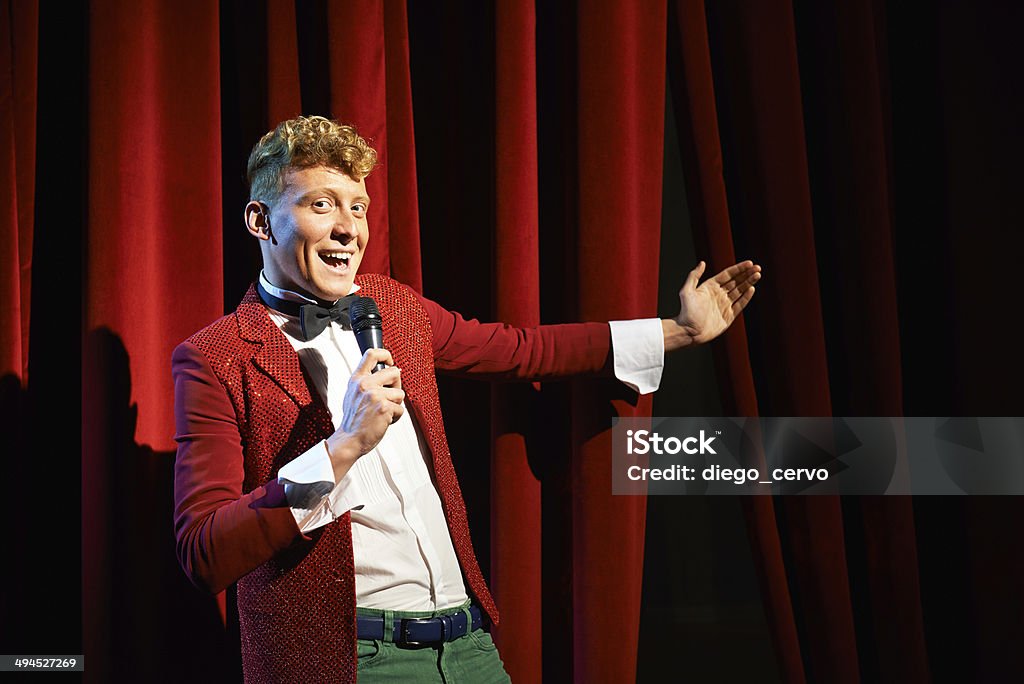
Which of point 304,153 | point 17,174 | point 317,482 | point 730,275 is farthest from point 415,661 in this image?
point 17,174

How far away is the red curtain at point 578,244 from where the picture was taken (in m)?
1.90

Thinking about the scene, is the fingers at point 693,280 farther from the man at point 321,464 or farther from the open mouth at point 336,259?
the open mouth at point 336,259

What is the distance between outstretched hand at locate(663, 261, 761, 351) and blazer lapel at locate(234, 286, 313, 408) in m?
0.75

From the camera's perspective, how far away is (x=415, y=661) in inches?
59.9

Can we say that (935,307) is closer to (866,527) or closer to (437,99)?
(866,527)

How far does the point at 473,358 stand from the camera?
188 cm

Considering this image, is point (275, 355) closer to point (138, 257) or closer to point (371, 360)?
point (371, 360)

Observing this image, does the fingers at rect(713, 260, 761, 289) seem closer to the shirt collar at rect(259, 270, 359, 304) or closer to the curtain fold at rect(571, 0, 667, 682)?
the curtain fold at rect(571, 0, 667, 682)

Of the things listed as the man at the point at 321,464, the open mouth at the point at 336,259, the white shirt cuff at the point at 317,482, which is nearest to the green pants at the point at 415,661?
the man at the point at 321,464

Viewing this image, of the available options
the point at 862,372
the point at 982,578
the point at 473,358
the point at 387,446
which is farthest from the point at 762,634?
the point at 387,446

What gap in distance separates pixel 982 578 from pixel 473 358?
1413mm

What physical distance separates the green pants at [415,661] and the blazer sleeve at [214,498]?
239 millimetres

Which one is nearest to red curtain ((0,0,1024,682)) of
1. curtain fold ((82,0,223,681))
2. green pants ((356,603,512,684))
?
curtain fold ((82,0,223,681))

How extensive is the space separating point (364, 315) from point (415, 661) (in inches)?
22.3
